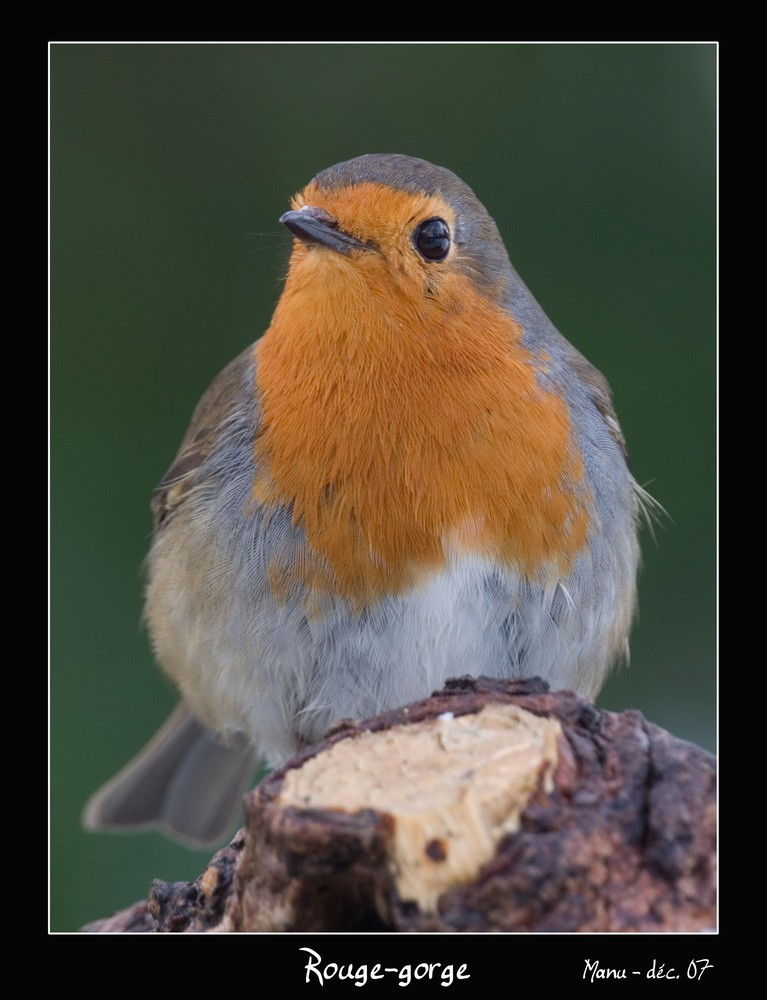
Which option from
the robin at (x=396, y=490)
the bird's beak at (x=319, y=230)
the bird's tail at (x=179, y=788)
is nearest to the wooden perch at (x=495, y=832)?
the robin at (x=396, y=490)

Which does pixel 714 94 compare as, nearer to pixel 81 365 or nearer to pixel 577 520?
pixel 577 520

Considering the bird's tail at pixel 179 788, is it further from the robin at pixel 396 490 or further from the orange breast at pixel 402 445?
the orange breast at pixel 402 445

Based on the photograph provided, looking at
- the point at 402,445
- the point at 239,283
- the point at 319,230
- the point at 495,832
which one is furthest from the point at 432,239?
the point at 495,832

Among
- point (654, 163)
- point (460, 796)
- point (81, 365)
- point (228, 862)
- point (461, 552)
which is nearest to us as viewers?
point (460, 796)

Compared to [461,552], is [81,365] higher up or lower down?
higher up

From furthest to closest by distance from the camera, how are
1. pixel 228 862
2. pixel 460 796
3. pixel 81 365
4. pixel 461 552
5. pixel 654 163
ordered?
1. pixel 81 365
2. pixel 654 163
3. pixel 461 552
4. pixel 228 862
5. pixel 460 796

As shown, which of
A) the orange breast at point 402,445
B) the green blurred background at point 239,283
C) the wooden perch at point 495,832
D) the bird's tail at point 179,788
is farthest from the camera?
the bird's tail at point 179,788

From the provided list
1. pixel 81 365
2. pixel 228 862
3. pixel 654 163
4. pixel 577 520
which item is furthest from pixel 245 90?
pixel 228 862
